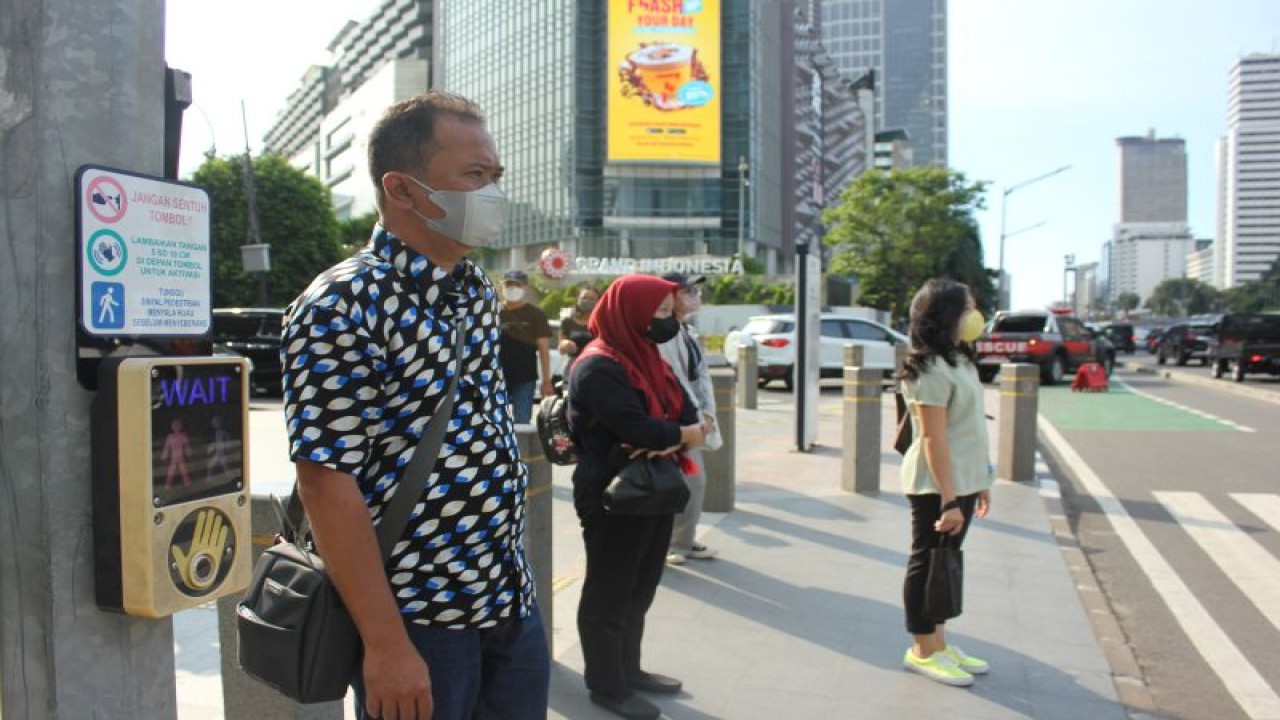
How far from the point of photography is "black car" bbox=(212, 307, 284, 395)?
18766mm

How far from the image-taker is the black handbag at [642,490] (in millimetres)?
3596

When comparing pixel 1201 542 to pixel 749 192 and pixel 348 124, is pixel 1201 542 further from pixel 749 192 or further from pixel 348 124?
pixel 348 124

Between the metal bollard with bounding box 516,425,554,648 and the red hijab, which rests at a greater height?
the red hijab

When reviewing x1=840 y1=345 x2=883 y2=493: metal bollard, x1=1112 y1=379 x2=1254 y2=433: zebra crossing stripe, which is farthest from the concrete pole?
x1=1112 y1=379 x2=1254 y2=433: zebra crossing stripe

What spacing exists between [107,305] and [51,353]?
4.6 inches

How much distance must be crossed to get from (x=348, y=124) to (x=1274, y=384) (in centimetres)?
10859

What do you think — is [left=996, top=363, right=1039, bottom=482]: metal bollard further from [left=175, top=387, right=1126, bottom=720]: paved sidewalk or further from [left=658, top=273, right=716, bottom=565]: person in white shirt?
[left=658, top=273, right=716, bottom=565]: person in white shirt

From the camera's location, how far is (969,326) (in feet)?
13.8

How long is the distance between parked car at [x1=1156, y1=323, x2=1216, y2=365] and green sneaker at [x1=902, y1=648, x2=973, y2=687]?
3514 centimetres

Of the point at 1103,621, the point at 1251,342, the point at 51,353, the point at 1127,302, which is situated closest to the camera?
the point at 51,353

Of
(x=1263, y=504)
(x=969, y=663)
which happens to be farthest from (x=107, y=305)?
(x=1263, y=504)

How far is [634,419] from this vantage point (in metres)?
3.61

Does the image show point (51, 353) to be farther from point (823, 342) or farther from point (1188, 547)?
point (823, 342)

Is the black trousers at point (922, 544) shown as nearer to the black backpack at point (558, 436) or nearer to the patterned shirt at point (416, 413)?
the black backpack at point (558, 436)
